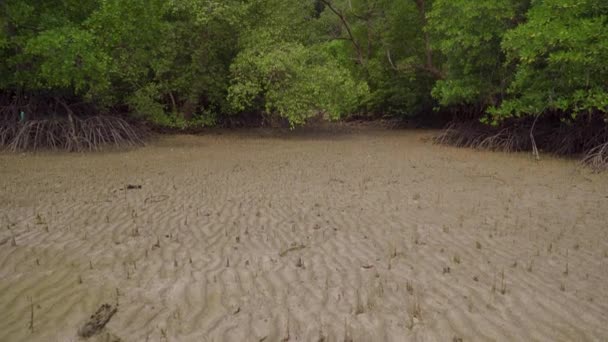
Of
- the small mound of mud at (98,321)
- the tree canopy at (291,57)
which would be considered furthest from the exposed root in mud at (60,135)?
the small mound of mud at (98,321)

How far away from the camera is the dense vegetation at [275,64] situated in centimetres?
1102

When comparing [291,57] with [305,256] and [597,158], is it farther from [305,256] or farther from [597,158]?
[305,256]

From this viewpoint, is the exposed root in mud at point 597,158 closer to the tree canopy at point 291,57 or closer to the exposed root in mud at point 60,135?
the tree canopy at point 291,57

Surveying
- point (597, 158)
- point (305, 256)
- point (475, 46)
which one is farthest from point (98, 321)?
point (475, 46)

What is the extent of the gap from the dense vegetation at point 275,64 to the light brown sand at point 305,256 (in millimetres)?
3334

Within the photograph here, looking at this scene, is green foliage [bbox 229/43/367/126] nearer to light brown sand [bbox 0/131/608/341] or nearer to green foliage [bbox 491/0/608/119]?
green foliage [bbox 491/0/608/119]

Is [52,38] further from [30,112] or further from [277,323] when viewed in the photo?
[277,323]

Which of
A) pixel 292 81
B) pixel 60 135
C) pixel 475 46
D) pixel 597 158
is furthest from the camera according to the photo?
pixel 292 81

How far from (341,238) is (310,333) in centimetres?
218

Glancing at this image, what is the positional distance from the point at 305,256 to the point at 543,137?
11521 mm

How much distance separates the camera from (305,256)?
472 cm

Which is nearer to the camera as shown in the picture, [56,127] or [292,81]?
[56,127]

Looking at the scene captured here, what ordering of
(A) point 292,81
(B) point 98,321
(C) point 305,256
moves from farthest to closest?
1. (A) point 292,81
2. (C) point 305,256
3. (B) point 98,321

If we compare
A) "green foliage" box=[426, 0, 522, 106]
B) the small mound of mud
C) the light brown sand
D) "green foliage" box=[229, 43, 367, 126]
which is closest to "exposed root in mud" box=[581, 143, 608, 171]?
the light brown sand
